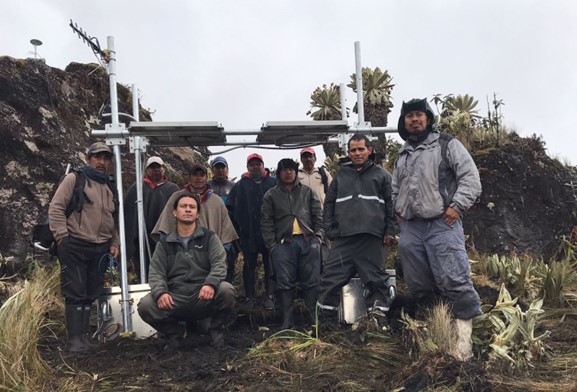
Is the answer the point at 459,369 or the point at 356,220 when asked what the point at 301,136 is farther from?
the point at 459,369

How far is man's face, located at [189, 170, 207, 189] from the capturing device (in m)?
5.76

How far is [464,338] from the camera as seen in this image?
3.95 meters

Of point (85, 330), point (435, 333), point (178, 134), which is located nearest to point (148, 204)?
point (178, 134)

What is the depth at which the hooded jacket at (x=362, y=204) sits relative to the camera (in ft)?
16.3

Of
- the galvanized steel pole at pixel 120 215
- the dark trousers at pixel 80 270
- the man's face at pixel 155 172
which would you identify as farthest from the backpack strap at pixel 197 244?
the man's face at pixel 155 172

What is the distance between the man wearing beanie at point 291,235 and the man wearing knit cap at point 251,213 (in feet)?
1.91

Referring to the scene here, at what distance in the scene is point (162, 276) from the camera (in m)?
4.75

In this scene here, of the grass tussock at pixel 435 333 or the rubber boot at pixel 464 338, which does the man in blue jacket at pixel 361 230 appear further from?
the rubber boot at pixel 464 338

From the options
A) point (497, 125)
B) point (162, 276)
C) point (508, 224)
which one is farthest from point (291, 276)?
point (497, 125)

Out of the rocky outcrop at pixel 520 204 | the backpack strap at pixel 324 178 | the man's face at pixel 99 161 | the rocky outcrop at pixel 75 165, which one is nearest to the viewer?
the man's face at pixel 99 161

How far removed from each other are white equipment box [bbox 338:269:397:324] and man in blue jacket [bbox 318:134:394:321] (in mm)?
87

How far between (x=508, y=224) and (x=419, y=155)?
5231 millimetres

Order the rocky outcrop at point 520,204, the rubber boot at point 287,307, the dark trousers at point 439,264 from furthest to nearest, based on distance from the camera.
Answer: the rocky outcrop at point 520,204 < the rubber boot at point 287,307 < the dark trousers at point 439,264

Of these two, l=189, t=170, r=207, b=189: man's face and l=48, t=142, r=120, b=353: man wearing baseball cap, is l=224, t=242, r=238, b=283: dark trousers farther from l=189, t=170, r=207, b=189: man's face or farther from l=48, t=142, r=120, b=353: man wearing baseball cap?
l=48, t=142, r=120, b=353: man wearing baseball cap
